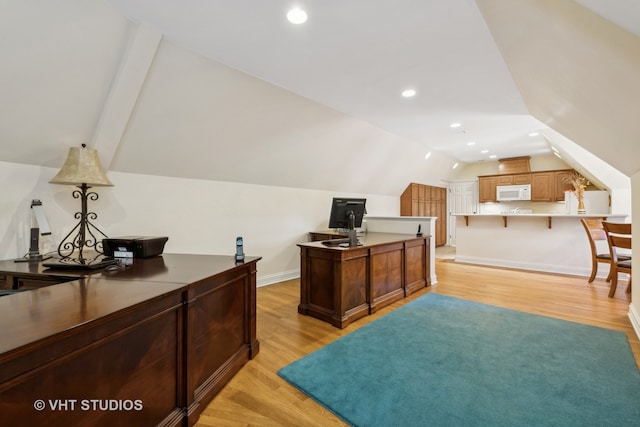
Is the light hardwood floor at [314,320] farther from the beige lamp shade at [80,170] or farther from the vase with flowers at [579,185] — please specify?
the vase with flowers at [579,185]

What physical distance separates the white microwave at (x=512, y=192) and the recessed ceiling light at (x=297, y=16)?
758 centimetres

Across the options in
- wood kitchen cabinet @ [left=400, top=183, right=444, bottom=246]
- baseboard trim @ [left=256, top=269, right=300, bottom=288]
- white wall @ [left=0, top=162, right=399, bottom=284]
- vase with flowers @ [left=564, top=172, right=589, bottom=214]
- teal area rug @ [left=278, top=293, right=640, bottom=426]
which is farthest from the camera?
wood kitchen cabinet @ [left=400, top=183, right=444, bottom=246]

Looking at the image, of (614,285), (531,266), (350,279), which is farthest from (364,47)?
(531,266)

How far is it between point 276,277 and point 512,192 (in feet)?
22.0

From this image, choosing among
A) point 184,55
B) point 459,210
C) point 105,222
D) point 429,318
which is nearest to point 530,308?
point 429,318

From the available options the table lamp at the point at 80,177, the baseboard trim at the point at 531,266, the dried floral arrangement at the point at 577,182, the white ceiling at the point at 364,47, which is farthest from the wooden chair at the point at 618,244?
the table lamp at the point at 80,177

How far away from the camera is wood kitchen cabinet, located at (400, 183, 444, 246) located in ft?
24.8

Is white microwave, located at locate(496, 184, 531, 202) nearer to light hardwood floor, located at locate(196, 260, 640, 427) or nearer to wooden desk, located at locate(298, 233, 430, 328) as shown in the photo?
light hardwood floor, located at locate(196, 260, 640, 427)

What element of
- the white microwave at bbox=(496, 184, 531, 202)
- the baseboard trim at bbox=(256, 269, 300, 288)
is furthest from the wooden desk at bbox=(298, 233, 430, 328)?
the white microwave at bbox=(496, 184, 531, 202)

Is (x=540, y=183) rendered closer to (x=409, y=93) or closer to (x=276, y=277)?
(x=409, y=93)

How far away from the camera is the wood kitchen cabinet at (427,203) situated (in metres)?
7.57

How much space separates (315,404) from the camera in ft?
5.69

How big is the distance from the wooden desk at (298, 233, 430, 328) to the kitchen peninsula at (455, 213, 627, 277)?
314cm

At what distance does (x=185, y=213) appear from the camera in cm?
360
